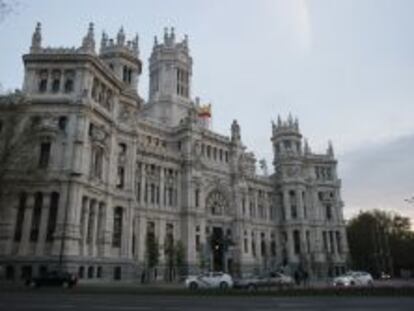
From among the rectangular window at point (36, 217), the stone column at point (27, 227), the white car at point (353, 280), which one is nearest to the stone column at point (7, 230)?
the stone column at point (27, 227)

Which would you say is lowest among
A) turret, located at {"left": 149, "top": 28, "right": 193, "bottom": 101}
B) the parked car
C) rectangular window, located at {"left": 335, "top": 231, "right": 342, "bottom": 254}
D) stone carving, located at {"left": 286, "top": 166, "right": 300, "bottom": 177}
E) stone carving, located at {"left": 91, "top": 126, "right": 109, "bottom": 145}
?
the parked car

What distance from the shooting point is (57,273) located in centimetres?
3741

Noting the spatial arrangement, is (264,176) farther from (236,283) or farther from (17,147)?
(17,147)

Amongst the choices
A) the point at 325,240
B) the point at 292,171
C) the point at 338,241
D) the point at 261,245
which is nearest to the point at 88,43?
the point at 261,245

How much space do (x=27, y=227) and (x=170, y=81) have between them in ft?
153

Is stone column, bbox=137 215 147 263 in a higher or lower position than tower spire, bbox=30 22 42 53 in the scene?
lower

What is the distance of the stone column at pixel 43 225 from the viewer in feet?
144

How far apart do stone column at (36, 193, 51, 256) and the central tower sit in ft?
123

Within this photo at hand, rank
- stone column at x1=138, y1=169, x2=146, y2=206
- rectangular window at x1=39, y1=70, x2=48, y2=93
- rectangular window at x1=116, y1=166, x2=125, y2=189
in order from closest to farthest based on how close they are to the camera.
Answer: rectangular window at x1=39, y1=70, x2=48, y2=93
rectangular window at x1=116, y1=166, x2=125, y2=189
stone column at x1=138, y1=169, x2=146, y2=206

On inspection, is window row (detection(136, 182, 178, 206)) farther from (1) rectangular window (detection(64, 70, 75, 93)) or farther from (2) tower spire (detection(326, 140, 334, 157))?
(2) tower spire (detection(326, 140, 334, 157))

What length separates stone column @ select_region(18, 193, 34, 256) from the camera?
43.8 m

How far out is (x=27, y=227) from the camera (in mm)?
44594

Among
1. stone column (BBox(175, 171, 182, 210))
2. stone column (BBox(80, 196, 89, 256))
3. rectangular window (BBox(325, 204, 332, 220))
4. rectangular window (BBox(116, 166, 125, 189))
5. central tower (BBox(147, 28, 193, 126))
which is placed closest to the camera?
stone column (BBox(80, 196, 89, 256))

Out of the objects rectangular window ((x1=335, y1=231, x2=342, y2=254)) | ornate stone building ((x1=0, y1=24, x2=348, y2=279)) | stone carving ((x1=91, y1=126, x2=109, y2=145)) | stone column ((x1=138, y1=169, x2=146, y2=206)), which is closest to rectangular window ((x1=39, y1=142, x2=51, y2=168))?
ornate stone building ((x1=0, y1=24, x2=348, y2=279))
